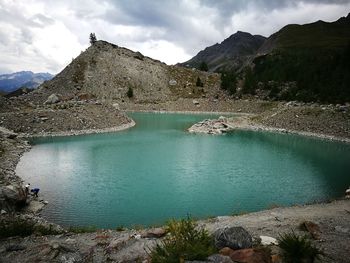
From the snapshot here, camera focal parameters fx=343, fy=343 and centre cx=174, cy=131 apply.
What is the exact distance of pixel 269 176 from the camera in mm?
34062

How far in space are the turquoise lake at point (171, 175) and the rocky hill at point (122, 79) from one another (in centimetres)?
5880

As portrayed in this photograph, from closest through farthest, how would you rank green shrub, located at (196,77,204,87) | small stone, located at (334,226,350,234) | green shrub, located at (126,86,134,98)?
1. small stone, located at (334,226,350,234)
2. green shrub, located at (126,86,134,98)
3. green shrub, located at (196,77,204,87)

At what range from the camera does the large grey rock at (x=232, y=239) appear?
39.3ft

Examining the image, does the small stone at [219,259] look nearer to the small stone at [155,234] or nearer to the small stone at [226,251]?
the small stone at [226,251]

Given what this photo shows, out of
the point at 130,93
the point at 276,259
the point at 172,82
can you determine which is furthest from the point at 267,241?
the point at 172,82

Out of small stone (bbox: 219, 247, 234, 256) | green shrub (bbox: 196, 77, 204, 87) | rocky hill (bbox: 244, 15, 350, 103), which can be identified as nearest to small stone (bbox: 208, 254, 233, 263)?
small stone (bbox: 219, 247, 234, 256)

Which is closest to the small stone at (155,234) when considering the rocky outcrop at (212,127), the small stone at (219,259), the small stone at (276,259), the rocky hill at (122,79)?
the small stone at (219,259)

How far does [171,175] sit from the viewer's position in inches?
1318

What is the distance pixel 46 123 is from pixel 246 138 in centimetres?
3424

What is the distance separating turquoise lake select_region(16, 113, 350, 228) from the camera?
23938 mm

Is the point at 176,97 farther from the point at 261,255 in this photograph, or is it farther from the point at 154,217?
the point at 261,255

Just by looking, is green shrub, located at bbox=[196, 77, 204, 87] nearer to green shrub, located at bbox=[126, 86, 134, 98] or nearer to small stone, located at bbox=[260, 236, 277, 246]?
green shrub, located at bbox=[126, 86, 134, 98]

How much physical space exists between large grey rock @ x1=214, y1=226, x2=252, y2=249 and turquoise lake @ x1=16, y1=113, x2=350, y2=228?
9611mm

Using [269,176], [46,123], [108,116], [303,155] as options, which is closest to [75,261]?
[269,176]
